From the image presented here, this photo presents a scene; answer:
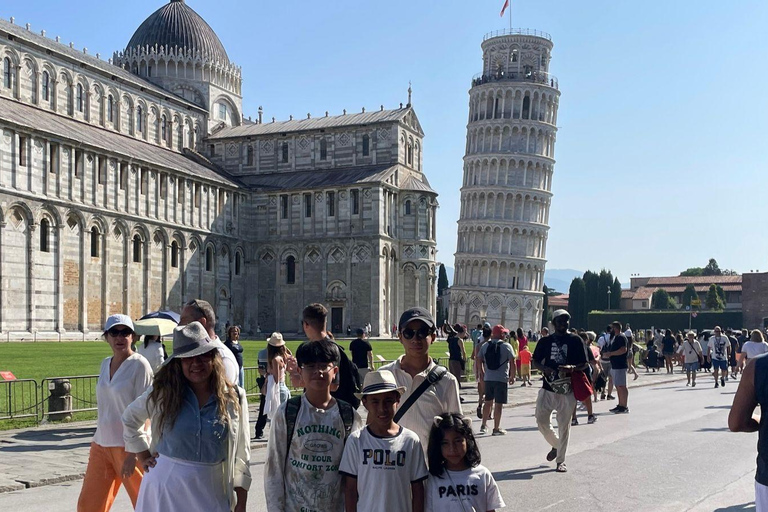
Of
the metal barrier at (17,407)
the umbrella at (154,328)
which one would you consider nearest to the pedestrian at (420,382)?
the umbrella at (154,328)

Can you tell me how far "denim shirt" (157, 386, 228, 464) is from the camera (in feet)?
17.0

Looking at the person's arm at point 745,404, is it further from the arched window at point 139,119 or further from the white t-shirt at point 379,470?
the arched window at point 139,119

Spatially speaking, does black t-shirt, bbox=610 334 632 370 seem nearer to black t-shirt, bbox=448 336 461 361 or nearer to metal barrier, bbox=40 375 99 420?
black t-shirt, bbox=448 336 461 361

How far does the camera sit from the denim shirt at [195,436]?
5.20 metres

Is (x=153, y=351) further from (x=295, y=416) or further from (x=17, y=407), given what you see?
(x=295, y=416)

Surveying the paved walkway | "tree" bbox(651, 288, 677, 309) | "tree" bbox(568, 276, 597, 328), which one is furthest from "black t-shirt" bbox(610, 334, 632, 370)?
"tree" bbox(651, 288, 677, 309)

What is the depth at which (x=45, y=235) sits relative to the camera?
160ft

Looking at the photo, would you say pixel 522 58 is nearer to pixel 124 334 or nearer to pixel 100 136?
pixel 100 136

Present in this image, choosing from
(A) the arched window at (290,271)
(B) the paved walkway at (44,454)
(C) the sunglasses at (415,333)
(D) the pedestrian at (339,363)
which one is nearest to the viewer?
(C) the sunglasses at (415,333)

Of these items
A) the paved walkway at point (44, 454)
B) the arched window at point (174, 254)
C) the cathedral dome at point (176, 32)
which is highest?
the cathedral dome at point (176, 32)

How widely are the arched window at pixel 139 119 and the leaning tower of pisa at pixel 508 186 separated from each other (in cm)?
3721

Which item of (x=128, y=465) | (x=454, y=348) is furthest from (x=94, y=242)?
(x=128, y=465)

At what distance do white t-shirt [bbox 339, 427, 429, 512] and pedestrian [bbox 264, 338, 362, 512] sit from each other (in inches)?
4.1

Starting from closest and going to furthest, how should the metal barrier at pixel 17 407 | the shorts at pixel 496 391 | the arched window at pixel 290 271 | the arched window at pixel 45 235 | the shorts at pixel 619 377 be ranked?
the shorts at pixel 496 391
the metal barrier at pixel 17 407
the shorts at pixel 619 377
the arched window at pixel 45 235
the arched window at pixel 290 271
